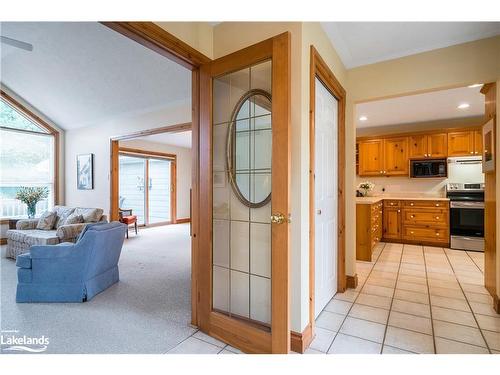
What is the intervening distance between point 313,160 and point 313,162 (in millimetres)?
16

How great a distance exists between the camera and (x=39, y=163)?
20.1 feet

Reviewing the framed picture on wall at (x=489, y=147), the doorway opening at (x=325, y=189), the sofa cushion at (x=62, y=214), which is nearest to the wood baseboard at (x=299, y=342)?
the doorway opening at (x=325, y=189)

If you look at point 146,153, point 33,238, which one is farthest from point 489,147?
point 146,153

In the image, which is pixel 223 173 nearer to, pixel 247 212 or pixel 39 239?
pixel 247 212

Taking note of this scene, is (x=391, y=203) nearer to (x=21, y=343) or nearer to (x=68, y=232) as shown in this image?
(x=21, y=343)

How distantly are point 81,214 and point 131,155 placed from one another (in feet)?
9.76

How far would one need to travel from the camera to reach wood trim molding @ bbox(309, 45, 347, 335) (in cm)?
193

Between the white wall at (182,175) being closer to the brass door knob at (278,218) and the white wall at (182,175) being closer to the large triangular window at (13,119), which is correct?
the large triangular window at (13,119)

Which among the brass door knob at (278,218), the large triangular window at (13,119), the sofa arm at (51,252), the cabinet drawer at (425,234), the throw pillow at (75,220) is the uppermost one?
the large triangular window at (13,119)

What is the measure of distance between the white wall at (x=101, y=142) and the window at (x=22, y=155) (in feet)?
1.24

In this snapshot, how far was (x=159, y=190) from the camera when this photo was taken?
8125 millimetres

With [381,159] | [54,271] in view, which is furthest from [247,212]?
[381,159]

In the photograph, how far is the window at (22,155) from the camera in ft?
18.2

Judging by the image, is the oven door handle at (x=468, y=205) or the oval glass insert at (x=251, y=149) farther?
the oven door handle at (x=468, y=205)
